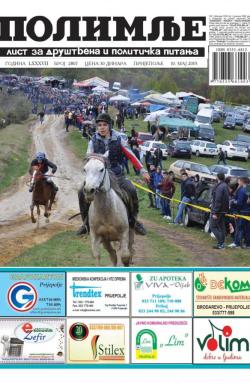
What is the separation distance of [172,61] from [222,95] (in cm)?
83

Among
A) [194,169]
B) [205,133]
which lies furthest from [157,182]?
[205,133]

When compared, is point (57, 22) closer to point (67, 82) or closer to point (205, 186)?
point (67, 82)

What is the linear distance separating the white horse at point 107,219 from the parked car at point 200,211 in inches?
72.9

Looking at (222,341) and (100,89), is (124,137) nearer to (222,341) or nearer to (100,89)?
(100,89)

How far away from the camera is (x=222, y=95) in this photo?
15352 millimetres

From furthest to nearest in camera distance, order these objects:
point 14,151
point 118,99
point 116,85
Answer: point 14,151
point 118,99
point 116,85

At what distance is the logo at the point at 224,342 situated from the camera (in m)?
14.8

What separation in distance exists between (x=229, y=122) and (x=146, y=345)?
366cm

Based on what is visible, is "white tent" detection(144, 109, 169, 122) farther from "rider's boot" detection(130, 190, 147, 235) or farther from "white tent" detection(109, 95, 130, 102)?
"rider's boot" detection(130, 190, 147, 235)

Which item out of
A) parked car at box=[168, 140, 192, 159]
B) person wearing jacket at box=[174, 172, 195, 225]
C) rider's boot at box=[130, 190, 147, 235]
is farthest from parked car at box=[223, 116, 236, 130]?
person wearing jacket at box=[174, 172, 195, 225]

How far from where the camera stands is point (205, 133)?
16656 mm

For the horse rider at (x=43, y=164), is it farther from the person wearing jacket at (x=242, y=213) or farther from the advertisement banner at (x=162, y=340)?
the advertisement banner at (x=162, y=340)

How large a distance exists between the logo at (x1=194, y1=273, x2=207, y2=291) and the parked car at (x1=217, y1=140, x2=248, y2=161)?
6.24 ft

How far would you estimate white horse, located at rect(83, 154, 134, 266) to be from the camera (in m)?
15.7
